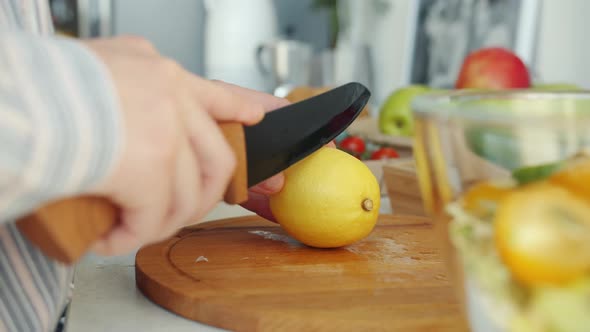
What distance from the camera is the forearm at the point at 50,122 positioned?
299mm

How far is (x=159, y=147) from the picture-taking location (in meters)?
0.34

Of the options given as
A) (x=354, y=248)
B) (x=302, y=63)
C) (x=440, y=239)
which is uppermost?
(x=440, y=239)

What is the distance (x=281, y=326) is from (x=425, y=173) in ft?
0.56

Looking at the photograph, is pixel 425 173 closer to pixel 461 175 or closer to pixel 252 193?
pixel 461 175

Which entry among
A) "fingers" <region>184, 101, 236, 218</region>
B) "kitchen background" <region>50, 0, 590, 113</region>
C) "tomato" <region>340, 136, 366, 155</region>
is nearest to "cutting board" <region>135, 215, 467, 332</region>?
"fingers" <region>184, 101, 236, 218</region>

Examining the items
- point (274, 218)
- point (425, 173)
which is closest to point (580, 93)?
point (425, 173)

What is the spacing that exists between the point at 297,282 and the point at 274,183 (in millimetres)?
122

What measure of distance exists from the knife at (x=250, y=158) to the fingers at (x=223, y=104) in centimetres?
1

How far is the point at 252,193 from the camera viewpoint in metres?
0.70

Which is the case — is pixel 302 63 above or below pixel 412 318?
below

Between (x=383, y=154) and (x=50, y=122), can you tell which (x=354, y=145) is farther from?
(x=50, y=122)

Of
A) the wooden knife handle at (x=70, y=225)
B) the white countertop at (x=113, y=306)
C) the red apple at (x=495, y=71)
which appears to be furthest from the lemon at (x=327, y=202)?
the red apple at (x=495, y=71)

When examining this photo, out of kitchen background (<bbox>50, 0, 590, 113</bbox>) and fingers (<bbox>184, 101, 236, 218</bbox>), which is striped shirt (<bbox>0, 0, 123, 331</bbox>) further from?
kitchen background (<bbox>50, 0, 590, 113</bbox>)

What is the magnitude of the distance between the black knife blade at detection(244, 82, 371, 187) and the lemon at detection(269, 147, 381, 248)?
0.05 meters
